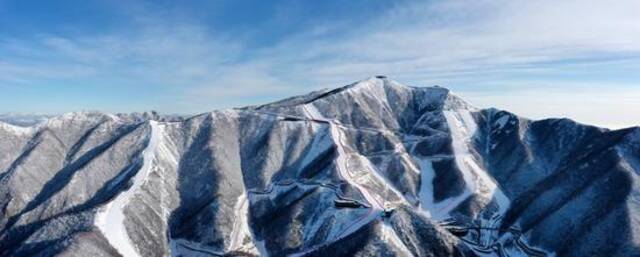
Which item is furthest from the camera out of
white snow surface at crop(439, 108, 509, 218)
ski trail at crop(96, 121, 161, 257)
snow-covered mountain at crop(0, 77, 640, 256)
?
white snow surface at crop(439, 108, 509, 218)

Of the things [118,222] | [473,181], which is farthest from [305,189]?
[473,181]

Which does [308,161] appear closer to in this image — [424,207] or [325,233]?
[424,207]

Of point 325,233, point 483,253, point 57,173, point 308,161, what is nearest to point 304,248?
point 325,233

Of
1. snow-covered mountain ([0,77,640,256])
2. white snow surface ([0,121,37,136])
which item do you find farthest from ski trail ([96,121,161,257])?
white snow surface ([0,121,37,136])

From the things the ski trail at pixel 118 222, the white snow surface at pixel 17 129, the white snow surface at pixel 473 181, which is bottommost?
the white snow surface at pixel 473 181

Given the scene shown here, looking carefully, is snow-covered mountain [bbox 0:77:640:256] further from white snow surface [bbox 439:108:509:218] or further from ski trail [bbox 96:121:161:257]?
white snow surface [bbox 439:108:509:218]

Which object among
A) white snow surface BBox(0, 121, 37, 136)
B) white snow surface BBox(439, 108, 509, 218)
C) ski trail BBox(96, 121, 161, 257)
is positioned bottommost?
white snow surface BBox(439, 108, 509, 218)

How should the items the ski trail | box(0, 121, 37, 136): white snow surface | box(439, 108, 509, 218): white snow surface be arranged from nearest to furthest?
the ski trail, box(439, 108, 509, 218): white snow surface, box(0, 121, 37, 136): white snow surface

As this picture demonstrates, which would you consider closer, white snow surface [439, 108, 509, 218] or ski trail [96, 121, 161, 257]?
ski trail [96, 121, 161, 257]

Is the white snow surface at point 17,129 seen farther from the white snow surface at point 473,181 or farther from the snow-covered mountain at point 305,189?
the white snow surface at point 473,181

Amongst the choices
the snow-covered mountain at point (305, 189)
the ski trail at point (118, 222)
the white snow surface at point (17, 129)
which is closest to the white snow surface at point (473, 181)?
the snow-covered mountain at point (305, 189)
